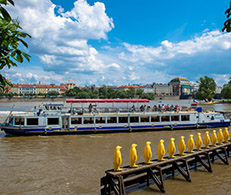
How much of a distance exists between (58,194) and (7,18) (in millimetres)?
9453

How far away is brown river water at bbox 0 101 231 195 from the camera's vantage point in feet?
36.6

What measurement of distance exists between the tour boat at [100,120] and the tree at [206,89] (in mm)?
82841

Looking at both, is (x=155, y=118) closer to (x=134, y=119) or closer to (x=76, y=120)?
(x=134, y=119)

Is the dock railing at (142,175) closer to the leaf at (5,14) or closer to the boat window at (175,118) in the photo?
the leaf at (5,14)

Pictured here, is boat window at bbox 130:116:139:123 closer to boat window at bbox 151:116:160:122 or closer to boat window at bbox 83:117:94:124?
boat window at bbox 151:116:160:122

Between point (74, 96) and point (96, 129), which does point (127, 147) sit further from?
point (74, 96)

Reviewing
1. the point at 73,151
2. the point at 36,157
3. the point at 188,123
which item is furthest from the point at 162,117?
the point at 36,157

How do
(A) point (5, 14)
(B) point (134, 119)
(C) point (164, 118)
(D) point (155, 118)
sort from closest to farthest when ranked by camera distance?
1. (A) point (5, 14)
2. (B) point (134, 119)
3. (D) point (155, 118)
4. (C) point (164, 118)

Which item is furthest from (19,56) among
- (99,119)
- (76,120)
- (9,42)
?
(99,119)

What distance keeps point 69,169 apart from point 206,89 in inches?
4354

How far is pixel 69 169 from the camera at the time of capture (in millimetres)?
14078

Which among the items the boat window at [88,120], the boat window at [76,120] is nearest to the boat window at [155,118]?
the boat window at [88,120]

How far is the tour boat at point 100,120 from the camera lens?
83.8 ft

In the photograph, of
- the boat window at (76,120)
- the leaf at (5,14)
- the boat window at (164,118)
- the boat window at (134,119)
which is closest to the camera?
the leaf at (5,14)
